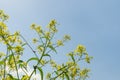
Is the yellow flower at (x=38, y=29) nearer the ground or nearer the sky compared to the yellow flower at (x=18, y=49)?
nearer the sky

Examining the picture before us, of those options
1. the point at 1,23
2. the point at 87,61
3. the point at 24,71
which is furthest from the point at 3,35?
the point at 87,61

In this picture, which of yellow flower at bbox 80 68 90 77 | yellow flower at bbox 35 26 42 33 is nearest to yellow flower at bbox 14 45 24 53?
yellow flower at bbox 35 26 42 33

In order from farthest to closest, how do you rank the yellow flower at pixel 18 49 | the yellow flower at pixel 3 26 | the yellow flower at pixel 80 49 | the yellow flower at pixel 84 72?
the yellow flower at pixel 84 72
the yellow flower at pixel 80 49
the yellow flower at pixel 3 26
the yellow flower at pixel 18 49

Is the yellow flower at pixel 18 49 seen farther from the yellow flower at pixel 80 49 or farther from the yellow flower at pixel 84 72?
the yellow flower at pixel 84 72

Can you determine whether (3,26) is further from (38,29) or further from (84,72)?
(84,72)

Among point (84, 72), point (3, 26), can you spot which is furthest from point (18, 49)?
point (84, 72)

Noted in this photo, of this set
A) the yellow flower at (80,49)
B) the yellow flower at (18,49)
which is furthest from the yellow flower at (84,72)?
the yellow flower at (18,49)

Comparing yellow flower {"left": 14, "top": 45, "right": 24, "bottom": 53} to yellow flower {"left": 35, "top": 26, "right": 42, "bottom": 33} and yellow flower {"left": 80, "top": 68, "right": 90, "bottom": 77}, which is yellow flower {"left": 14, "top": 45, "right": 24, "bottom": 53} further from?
yellow flower {"left": 80, "top": 68, "right": 90, "bottom": 77}

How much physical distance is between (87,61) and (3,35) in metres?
2.27

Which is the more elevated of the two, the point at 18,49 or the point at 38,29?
the point at 38,29

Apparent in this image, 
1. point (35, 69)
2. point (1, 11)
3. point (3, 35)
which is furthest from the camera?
point (1, 11)

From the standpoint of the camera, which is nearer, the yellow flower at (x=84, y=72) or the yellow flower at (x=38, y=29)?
the yellow flower at (x=38, y=29)

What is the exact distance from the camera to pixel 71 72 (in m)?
6.86

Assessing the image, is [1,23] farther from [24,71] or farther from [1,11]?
[24,71]
